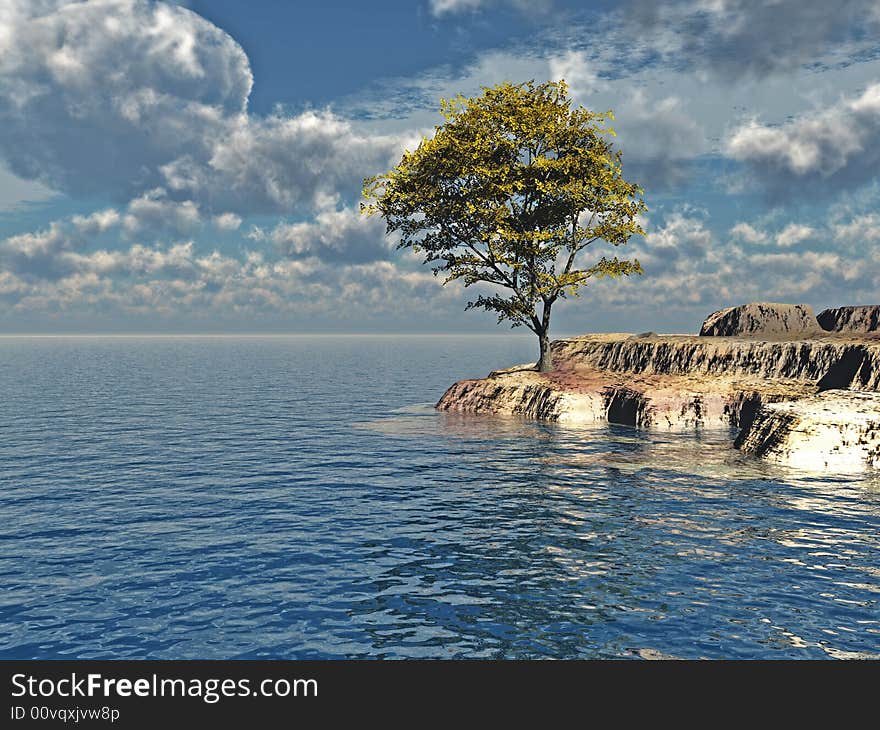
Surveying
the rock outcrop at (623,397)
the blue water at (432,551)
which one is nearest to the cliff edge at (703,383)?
the rock outcrop at (623,397)

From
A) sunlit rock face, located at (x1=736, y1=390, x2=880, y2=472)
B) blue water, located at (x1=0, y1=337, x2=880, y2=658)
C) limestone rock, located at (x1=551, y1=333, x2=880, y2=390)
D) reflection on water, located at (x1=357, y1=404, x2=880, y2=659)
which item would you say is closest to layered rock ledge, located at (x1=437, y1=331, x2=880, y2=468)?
limestone rock, located at (x1=551, y1=333, x2=880, y2=390)

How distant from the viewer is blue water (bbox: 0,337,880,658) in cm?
1323

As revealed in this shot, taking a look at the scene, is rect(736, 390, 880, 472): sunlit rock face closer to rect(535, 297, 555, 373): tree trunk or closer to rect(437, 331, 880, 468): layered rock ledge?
rect(437, 331, 880, 468): layered rock ledge

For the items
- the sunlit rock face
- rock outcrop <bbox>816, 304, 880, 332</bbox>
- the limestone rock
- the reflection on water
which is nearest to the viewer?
the reflection on water

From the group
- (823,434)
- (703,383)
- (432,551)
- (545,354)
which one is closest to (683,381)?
(703,383)

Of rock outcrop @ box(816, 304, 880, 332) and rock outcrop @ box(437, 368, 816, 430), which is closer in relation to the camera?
rock outcrop @ box(437, 368, 816, 430)

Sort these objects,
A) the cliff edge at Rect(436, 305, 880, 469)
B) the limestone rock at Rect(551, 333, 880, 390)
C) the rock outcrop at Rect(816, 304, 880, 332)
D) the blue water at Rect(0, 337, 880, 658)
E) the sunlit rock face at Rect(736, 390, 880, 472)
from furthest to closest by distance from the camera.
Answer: the rock outcrop at Rect(816, 304, 880, 332) < the limestone rock at Rect(551, 333, 880, 390) < the cliff edge at Rect(436, 305, 880, 469) < the sunlit rock face at Rect(736, 390, 880, 472) < the blue water at Rect(0, 337, 880, 658)

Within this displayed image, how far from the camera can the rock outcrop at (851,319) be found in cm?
4700

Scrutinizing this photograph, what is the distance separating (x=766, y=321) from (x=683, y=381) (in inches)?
433

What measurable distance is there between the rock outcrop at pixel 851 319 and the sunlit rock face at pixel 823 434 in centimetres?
1646

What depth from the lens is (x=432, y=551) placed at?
18625 mm

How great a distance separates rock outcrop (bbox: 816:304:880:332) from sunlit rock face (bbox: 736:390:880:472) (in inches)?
648
